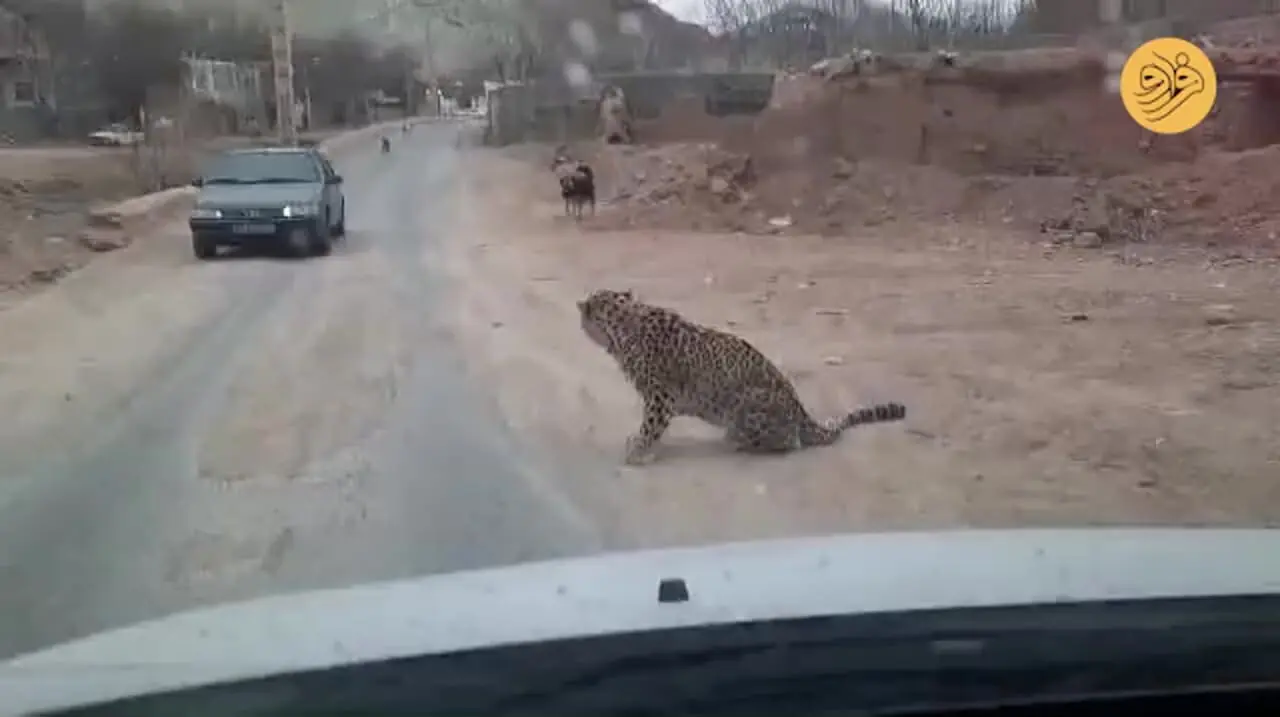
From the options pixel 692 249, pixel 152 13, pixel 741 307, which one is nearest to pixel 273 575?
pixel 741 307

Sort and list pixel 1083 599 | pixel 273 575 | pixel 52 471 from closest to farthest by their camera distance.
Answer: pixel 1083 599 → pixel 273 575 → pixel 52 471

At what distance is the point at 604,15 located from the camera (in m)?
74.2

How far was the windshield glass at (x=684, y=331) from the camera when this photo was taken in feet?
26.0

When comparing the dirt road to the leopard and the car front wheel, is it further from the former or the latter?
the car front wheel

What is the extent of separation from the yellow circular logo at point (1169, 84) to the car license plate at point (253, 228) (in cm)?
1194

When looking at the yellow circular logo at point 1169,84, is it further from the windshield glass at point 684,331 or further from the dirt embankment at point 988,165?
the dirt embankment at point 988,165

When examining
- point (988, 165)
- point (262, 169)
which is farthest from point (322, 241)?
point (988, 165)

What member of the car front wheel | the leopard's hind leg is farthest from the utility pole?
the leopard's hind leg

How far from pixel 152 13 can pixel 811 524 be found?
5094cm

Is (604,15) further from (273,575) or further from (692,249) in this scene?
(273,575)

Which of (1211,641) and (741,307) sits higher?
(1211,641)

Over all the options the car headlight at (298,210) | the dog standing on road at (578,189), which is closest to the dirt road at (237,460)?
the car headlight at (298,210)

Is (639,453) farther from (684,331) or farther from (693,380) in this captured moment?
(684,331)

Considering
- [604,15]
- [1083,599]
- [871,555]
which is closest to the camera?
[1083,599]
